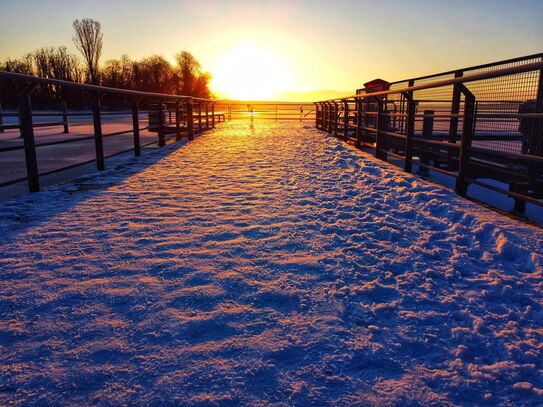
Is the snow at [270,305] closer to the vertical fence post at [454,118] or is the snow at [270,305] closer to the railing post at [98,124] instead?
the vertical fence post at [454,118]

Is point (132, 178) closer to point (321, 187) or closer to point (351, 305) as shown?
point (321, 187)

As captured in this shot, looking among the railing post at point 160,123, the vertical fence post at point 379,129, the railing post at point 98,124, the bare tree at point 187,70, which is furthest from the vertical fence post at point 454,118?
the bare tree at point 187,70

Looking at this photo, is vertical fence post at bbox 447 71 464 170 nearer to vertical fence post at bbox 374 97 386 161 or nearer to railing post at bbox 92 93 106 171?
vertical fence post at bbox 374 97 386 161

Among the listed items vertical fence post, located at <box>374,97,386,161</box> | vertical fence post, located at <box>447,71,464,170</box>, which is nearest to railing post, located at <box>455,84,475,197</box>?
vertical fence post, located at <box>447,71,464,170</box>

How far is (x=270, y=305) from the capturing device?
218 cm

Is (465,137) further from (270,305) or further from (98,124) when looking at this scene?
(98,124)

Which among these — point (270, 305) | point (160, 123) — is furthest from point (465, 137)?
point (160, 123)

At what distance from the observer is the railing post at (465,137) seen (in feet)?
13.9

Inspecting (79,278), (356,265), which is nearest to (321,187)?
(356,265)

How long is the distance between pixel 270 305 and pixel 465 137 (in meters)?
3.24

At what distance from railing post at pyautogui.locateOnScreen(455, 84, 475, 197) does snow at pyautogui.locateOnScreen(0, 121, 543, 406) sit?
15.9 inches

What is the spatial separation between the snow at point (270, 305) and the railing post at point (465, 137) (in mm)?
405

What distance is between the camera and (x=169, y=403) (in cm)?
146

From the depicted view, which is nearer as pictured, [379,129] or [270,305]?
[270,305]
